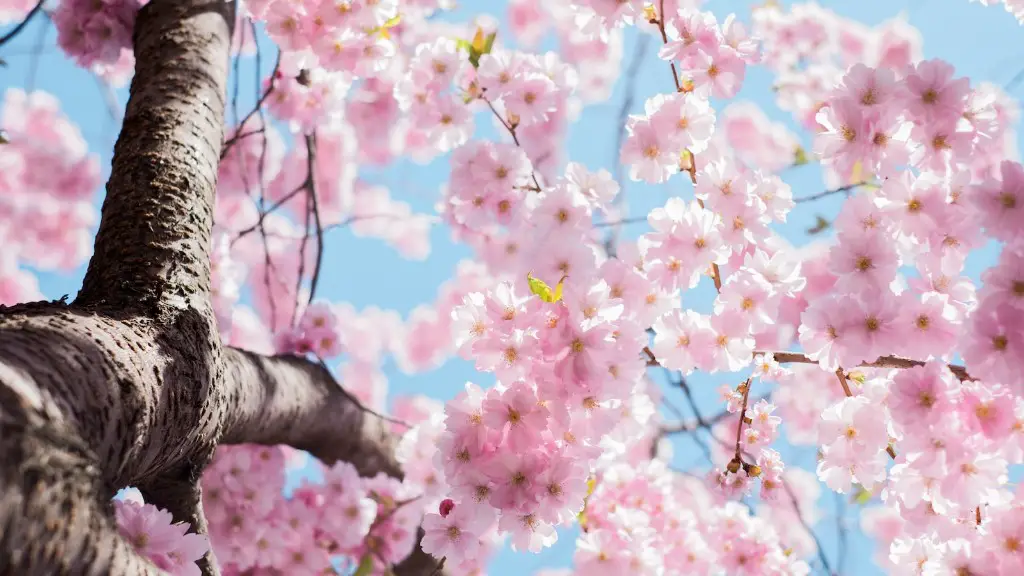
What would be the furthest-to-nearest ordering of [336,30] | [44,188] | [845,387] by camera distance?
[44,188], [336,30], [845,387]

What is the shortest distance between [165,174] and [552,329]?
0.85 m

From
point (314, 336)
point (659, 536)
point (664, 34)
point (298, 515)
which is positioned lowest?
point (298, 515)

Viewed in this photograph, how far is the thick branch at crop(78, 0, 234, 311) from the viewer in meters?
1.22

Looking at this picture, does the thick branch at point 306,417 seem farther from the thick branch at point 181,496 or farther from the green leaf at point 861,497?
the green leaf at point 861,497

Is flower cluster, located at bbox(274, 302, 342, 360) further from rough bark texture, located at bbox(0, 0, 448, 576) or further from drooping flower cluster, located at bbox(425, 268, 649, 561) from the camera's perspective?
drooping flower cluster, located at bbox(425, 268, 649, 561)

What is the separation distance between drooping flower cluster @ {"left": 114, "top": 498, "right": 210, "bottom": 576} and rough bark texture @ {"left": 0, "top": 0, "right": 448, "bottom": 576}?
0.06 meters

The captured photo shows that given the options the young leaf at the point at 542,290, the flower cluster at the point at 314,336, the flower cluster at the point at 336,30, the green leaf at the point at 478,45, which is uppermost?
the green leaf at the point at 478,45

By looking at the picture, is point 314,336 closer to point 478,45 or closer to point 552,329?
point 478,45

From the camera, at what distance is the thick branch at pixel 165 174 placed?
122 centimetres

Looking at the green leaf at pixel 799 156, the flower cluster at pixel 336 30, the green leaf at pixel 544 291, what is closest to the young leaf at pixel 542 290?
the green leaf at pixel 544 291

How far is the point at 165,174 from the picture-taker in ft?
4.48

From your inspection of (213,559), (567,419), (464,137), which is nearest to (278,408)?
(213,559)

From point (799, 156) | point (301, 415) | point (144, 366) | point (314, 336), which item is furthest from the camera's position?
point (799, 156)

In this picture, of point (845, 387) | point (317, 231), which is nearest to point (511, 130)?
point (317, 231)
